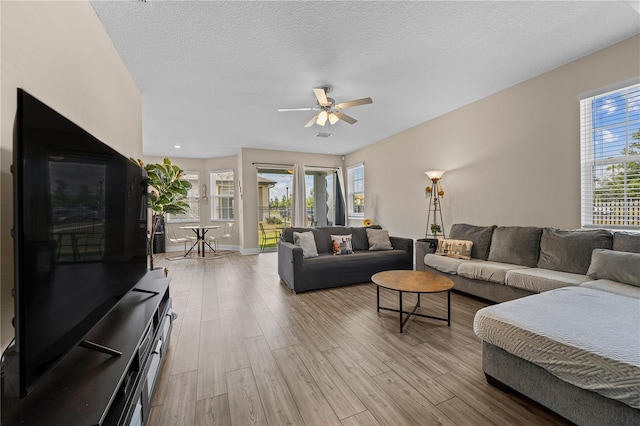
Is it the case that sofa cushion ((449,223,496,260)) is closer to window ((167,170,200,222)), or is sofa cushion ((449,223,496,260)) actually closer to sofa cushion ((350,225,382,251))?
sofa cushion ((350,225,382,251))

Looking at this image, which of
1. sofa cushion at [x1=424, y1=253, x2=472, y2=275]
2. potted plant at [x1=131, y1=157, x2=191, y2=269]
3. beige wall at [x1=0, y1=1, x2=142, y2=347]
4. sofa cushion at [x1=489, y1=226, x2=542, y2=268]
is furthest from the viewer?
sofa cushion at [x1=424, y1=253, x2=472, y2=275]

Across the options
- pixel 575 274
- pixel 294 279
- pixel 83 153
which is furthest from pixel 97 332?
pixel 575 274

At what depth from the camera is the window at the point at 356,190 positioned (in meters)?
6.95

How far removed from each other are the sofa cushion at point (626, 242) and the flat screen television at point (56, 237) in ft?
13.1

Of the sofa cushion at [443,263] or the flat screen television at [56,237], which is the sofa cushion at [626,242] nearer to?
the sofa cushion at [443,263]

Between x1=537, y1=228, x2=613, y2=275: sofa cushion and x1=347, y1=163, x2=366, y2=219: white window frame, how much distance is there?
4.16 meters

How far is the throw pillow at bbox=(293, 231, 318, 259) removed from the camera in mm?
3883

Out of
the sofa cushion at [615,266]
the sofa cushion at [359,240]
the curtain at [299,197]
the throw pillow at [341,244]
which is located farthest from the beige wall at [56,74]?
the curtain at [299,197]

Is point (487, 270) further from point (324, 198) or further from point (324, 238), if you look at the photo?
point (324, 198)

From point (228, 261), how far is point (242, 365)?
13.7ft

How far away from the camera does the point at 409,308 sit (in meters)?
2.99

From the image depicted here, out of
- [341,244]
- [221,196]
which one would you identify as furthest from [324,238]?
[221,196]

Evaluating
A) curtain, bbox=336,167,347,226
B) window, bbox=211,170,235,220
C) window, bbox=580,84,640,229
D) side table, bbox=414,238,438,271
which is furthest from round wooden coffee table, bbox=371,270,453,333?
window, bbox=211,170,235,220

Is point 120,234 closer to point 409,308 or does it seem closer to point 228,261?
point 409,308
